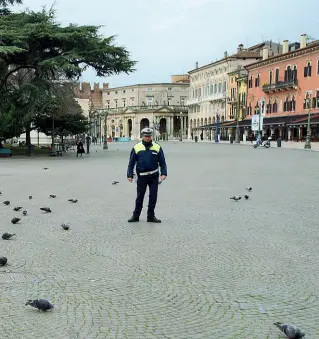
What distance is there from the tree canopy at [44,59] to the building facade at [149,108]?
82.6 m

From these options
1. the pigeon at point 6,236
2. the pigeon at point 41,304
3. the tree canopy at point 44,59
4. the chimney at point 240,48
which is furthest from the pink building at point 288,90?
the pigeon at point 41,304

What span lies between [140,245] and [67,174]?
12.1 meters

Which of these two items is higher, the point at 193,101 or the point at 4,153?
the point at 193,101

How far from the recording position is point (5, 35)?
92.7 ft

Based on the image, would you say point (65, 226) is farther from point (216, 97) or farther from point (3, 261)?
point (216, 97)

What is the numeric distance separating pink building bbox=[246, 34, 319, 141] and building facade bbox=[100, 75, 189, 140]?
45102 millimetres

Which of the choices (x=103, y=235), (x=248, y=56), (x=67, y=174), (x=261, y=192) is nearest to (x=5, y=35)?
(x=67, y=174)

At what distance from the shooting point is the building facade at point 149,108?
120875mm

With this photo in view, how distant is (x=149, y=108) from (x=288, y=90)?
2392 inches

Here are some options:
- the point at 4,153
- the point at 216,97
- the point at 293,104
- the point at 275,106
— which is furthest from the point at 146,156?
the point at 216,97

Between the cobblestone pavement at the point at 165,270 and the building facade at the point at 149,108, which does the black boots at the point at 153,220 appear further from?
the building facade at the point at 149,108

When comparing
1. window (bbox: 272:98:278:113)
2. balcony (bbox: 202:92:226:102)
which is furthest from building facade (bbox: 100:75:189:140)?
window (bbox: 272:98:278:113)

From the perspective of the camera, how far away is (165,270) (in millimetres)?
5738

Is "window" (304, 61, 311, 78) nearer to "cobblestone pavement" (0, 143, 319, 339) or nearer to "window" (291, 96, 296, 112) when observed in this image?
"window" (291, 96, 296, 112)
